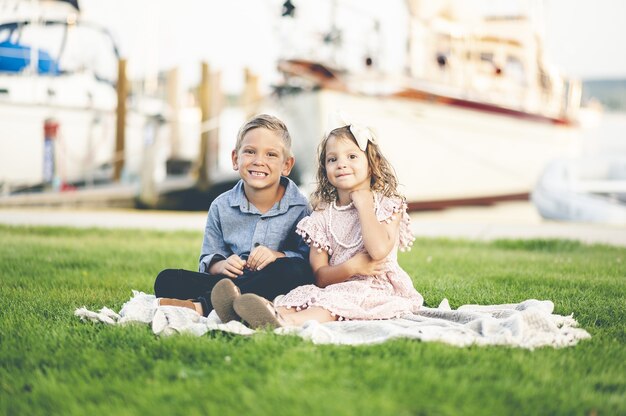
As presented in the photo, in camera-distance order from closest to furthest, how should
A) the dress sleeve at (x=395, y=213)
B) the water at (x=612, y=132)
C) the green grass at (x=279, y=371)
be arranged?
the green grass at (x=279, y=371)
the dress sleeve at (x=395, y=213)
the water at (x=612, y=132)

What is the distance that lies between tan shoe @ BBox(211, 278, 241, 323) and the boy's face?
2.24ft

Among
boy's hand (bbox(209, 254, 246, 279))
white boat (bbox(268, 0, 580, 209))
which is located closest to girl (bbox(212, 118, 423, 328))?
boy's hand (bbox(209, 254, 246, 279))

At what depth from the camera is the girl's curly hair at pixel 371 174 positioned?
138 inches

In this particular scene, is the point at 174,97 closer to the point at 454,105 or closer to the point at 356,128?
the point at 454,105

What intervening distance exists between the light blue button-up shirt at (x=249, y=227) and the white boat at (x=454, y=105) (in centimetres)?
1090

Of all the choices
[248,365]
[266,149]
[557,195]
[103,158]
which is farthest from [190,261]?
[103,158]

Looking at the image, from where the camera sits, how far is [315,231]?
3.53 m

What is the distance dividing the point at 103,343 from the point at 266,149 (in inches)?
51.1

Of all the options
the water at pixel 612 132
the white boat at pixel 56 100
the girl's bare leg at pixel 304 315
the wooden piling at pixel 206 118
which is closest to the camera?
the girl's bare leg at pixel 304 315

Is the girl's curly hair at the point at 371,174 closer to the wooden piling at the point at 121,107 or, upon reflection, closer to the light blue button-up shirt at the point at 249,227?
the light blue button-up shirt at the point at 249,227

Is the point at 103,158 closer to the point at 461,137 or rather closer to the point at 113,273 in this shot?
the point at 461,137

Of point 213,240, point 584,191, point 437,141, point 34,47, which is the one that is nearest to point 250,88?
point 34,47

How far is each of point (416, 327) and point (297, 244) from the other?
921 mm

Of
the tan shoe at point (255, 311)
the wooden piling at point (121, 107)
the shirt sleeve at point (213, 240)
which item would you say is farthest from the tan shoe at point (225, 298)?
the wooden piling at point (121, 107)
